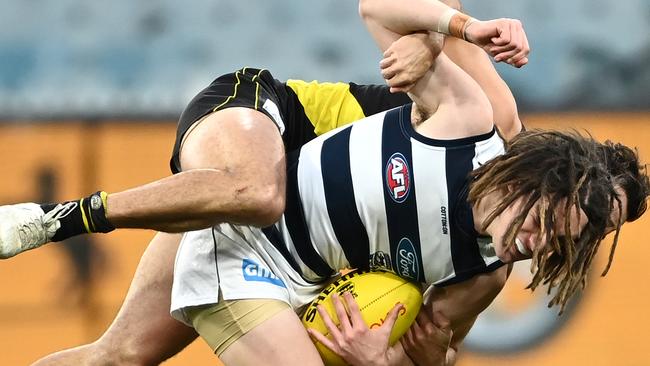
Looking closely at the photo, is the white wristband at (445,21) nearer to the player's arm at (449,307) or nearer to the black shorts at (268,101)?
the black shorts at (268,101)

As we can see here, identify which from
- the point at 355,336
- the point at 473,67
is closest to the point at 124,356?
the point at 355,336

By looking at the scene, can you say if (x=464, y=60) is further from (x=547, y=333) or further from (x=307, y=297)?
(x=547, y=333)

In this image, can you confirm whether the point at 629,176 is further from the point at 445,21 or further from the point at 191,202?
the point at 191,202

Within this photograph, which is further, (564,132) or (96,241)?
(96,241)

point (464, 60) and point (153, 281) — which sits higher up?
point (464, 60)

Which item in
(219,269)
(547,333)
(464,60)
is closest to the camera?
(219,269)

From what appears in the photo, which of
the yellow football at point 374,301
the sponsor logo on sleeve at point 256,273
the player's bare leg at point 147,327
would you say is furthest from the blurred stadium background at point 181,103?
the sponsor logo on sleeve at point 256,273

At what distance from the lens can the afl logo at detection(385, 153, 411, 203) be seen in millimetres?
2908

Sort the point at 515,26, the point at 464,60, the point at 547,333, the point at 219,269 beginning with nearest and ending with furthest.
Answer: the point at 515,26
the point at 219,269
the point at 464,60
the point at 547,333

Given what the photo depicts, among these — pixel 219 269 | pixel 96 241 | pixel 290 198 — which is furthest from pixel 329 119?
pixel 96 241

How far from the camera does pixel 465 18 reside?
9.48 feet

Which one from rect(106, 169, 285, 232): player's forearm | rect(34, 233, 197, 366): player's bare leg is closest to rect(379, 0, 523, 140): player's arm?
rect(106, 169, 285, 232): player's forearm

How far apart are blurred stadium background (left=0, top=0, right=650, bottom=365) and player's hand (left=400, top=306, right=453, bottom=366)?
1.45 meters

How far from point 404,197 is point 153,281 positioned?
747mm
